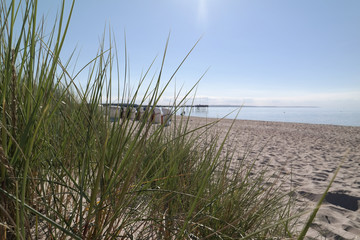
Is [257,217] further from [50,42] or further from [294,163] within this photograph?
[294,163]

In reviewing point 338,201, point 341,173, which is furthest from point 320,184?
point 341,173

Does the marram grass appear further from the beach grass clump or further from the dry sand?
the dry sand

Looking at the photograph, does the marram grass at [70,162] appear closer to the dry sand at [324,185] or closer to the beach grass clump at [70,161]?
the beach grass clump at [70,161]

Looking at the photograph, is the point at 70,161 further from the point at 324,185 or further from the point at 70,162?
the point at 324,185

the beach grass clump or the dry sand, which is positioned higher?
the beach grass clump

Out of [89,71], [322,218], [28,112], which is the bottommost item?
[322,218]

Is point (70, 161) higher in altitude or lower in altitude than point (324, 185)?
higher

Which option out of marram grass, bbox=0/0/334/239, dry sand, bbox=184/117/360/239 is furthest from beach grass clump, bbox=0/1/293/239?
dry sand, bbox=184/117/360/239

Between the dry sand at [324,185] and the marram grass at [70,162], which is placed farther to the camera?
the dry sand at [324,185]

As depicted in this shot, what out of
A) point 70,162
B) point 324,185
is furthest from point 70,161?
point 324,185

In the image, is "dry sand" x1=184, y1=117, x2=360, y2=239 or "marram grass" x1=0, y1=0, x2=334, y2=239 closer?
"marram grass" x1=0, y1=0, x2=334, y2=239

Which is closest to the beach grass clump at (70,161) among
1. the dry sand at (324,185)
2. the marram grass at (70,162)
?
the marram grass at (70,162)

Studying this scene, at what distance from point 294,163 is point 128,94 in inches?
161

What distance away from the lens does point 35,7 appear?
1.70 feet
